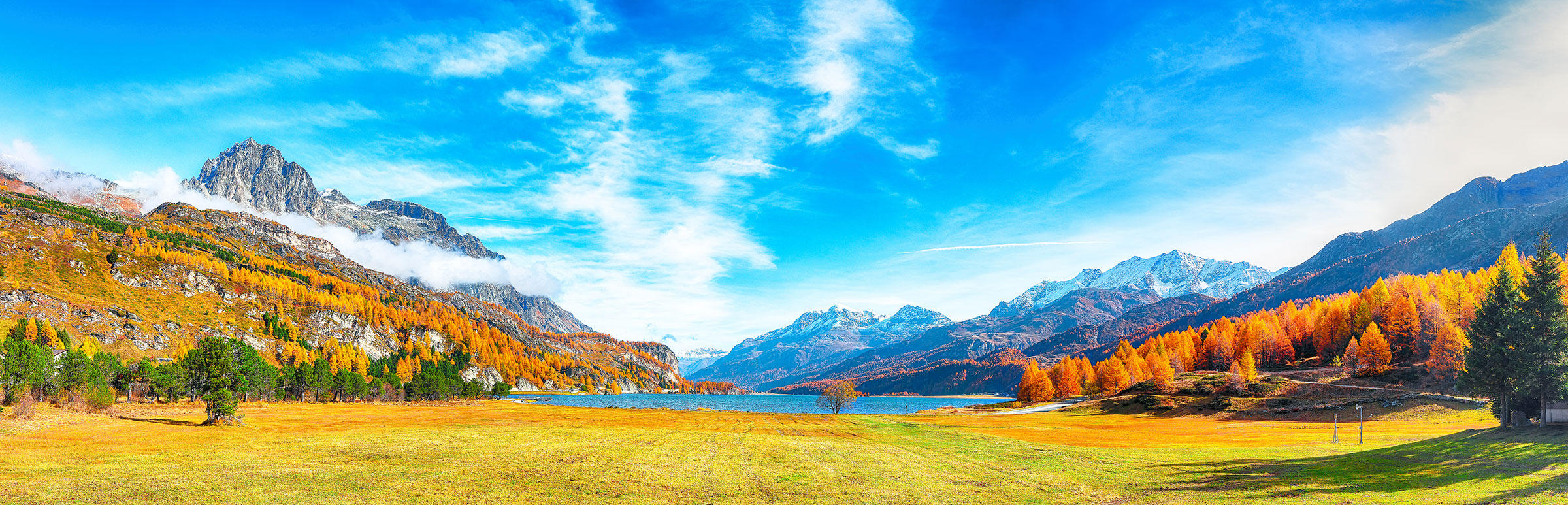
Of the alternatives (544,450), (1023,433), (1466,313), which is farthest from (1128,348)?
(544,450)

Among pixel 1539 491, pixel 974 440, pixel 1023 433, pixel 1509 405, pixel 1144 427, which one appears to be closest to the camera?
pixel 1539 491

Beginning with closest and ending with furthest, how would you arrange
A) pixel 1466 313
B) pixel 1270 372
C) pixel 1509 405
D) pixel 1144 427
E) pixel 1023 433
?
pixel 1509 405 → pixel 1023 433 → pixel 1144 427 → pixel 1466 313 → pixel 1270 372

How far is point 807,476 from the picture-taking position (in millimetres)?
32719

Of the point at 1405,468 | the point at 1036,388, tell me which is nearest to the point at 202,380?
the point at 1405,468

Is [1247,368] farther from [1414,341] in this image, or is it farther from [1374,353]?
[1414,341]

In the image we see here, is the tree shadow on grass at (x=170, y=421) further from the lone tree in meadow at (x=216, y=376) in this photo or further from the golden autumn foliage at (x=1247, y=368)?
the golden autumn foliage at (x=1247, y=368)

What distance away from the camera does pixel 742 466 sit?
119ft

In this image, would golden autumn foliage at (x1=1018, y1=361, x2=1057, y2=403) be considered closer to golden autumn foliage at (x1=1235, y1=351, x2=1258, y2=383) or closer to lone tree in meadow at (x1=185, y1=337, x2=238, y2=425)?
golden autumn foliage at (x1=1235, y1=351, x2=1258, y2=383)

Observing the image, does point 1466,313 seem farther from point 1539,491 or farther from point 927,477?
point 927,477

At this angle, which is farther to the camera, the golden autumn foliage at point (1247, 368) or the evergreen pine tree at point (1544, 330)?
the golden autumn foliage at point (1247, 368)

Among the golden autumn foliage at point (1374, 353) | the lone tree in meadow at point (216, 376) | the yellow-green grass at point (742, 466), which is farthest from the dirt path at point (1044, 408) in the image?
the lone tree in meadow at point (216, 376)

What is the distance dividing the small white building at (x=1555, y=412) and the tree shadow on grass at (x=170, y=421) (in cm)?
10524

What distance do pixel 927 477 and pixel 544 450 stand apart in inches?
1028

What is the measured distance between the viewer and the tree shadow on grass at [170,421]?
59400mm
